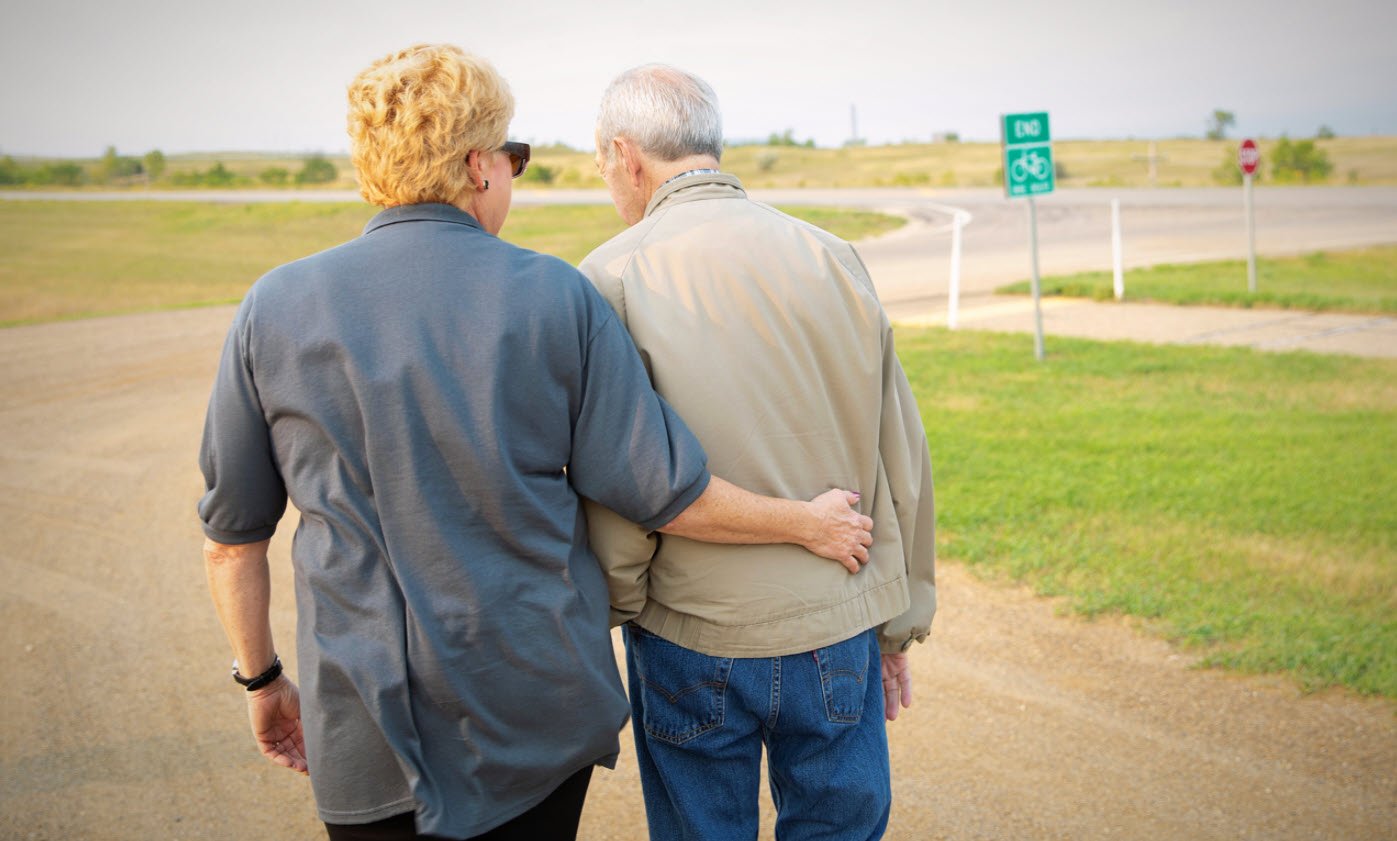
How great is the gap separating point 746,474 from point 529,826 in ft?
2.53

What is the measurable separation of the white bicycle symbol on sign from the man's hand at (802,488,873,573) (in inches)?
337

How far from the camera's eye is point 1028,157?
10008mm

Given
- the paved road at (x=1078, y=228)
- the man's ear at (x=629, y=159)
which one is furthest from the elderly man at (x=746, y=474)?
the paved road at (x=1078, y=228)

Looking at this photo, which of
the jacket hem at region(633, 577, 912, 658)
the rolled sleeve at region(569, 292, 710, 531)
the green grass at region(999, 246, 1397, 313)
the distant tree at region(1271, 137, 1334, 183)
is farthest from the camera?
the distant tree at region(1271, 137, 1334, 183)

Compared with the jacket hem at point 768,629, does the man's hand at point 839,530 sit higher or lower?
higher

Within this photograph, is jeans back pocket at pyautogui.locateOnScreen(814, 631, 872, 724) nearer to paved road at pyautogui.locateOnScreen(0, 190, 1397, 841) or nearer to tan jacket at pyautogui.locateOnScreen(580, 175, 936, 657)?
tan jacket at pyautogui.locateOnScreen(580, 175, 936, 657)

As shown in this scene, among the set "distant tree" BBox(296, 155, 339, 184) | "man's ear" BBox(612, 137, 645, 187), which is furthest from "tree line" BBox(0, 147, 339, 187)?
"man's ear" BBox(612, 137, 645, 187)

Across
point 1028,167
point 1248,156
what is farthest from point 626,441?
point 1248,156

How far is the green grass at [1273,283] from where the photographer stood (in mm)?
13352

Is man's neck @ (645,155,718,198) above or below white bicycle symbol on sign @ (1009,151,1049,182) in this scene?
below

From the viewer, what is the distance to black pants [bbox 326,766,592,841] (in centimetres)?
184

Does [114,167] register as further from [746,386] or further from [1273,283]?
[746,386]

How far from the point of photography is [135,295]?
20.5m

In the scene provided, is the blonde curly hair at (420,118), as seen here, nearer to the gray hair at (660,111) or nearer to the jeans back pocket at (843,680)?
the gray hair at (660,111)
